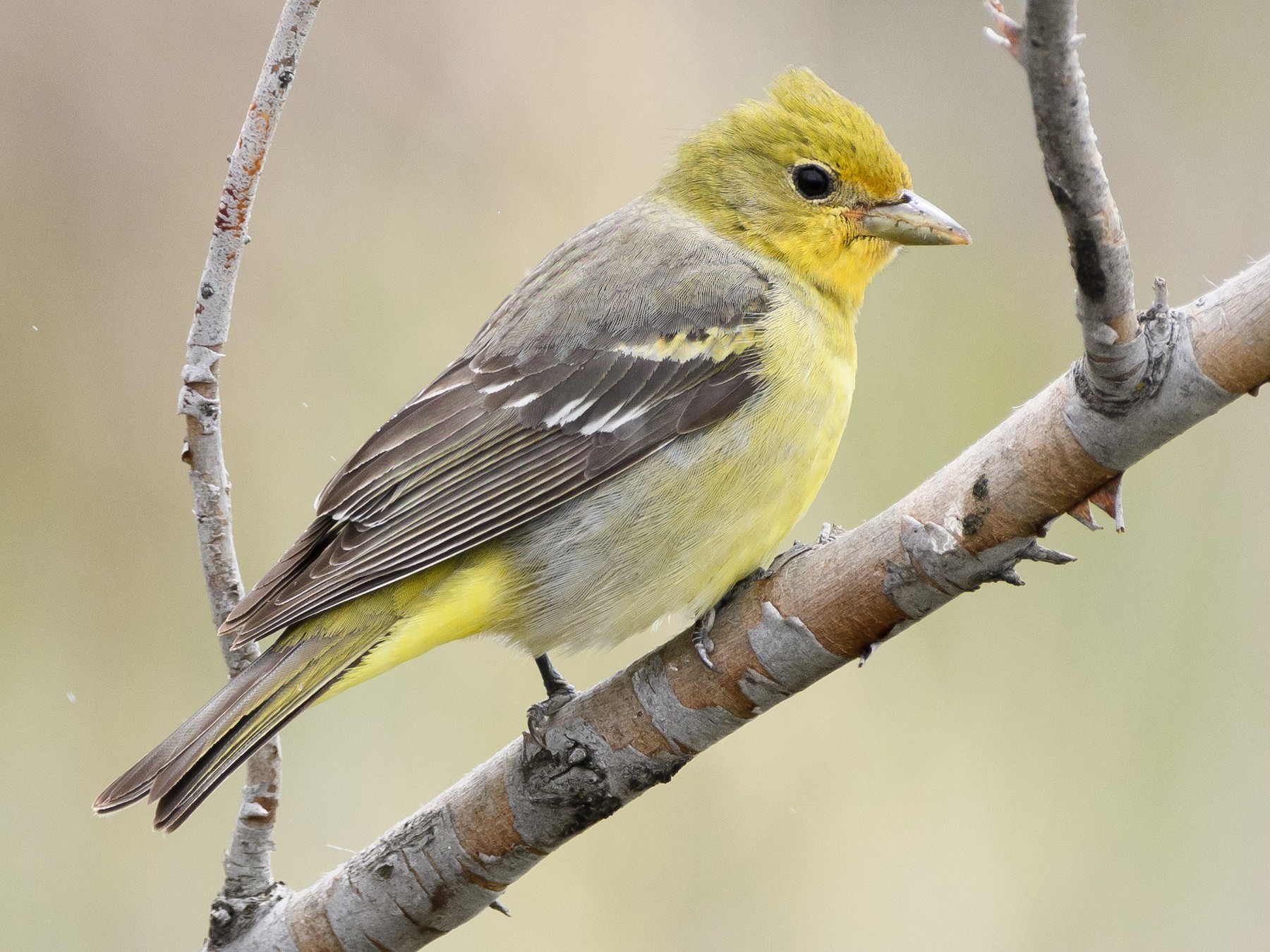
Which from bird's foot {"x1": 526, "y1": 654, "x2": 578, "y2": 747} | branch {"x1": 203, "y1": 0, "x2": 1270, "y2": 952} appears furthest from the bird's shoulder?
branch {"x1": 203, "y1": 0, "x2": 1270, "y2": 952}

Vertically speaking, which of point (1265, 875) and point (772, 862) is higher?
point (772, 862)

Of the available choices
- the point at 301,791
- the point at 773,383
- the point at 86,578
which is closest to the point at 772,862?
the point at 301,791

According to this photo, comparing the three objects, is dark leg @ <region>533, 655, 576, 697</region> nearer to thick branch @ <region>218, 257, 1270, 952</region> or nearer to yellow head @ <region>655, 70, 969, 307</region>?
thick branch @ <region>218, 257, 1270, 952</region>

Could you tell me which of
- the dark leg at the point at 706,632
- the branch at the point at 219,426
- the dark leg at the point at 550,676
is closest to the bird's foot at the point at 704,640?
the dark leg at the point at 706,632

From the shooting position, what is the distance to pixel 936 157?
5609 millimetres

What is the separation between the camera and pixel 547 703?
9.98 feet

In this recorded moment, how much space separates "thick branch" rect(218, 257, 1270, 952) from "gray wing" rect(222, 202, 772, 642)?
0.61 meters

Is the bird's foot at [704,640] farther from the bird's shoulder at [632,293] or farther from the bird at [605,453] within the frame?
the bird's shoulder at [632,293]

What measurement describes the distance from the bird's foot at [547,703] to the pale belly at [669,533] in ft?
0.58

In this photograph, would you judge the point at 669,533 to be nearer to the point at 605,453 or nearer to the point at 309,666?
the point at 605,453

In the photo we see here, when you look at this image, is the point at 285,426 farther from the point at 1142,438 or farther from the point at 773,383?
the point at 1142,438

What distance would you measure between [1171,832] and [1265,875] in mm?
365

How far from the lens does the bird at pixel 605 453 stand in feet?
10.0

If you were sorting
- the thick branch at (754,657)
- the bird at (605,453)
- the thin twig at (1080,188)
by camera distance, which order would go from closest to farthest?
the thin twig at (1080,188) < the thick branch at (754,657) < the bird at (605,453)
